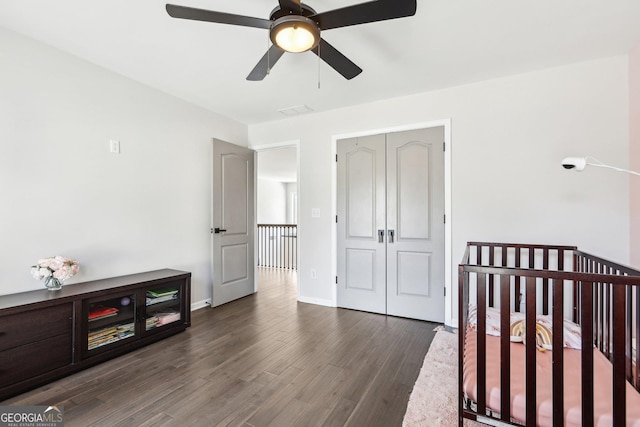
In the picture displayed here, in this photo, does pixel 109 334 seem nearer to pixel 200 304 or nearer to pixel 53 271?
pixel 53 271

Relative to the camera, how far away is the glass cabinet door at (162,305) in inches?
107

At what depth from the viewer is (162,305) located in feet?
9.36

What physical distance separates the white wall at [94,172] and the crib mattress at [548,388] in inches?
122

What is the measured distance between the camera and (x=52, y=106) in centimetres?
241

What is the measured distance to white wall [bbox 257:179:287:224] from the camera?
34.3ft

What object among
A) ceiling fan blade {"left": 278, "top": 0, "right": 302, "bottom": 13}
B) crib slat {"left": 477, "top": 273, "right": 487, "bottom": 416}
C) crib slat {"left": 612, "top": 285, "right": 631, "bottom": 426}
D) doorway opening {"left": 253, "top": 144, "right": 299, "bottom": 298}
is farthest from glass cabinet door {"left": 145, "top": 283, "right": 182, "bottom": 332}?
crib slat {"left": 612, "top": 285, "right": 631, "bottom": 426}

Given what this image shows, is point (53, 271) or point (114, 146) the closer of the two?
point (53, 271)

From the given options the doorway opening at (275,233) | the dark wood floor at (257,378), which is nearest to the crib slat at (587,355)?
the dark wood floor at (257,378)

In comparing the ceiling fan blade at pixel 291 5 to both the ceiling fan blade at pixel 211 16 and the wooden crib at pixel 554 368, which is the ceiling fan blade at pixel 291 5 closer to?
the ceiling fan blade at pixel 211 16

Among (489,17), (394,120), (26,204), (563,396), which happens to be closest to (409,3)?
(489,17)

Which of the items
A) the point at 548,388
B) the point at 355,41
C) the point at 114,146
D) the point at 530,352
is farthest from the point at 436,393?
the point at 114,146

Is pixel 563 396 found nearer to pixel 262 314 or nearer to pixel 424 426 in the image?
pixel 424 426

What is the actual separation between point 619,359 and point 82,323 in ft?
10.5

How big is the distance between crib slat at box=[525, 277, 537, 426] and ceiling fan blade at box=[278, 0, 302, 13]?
5.69ft
